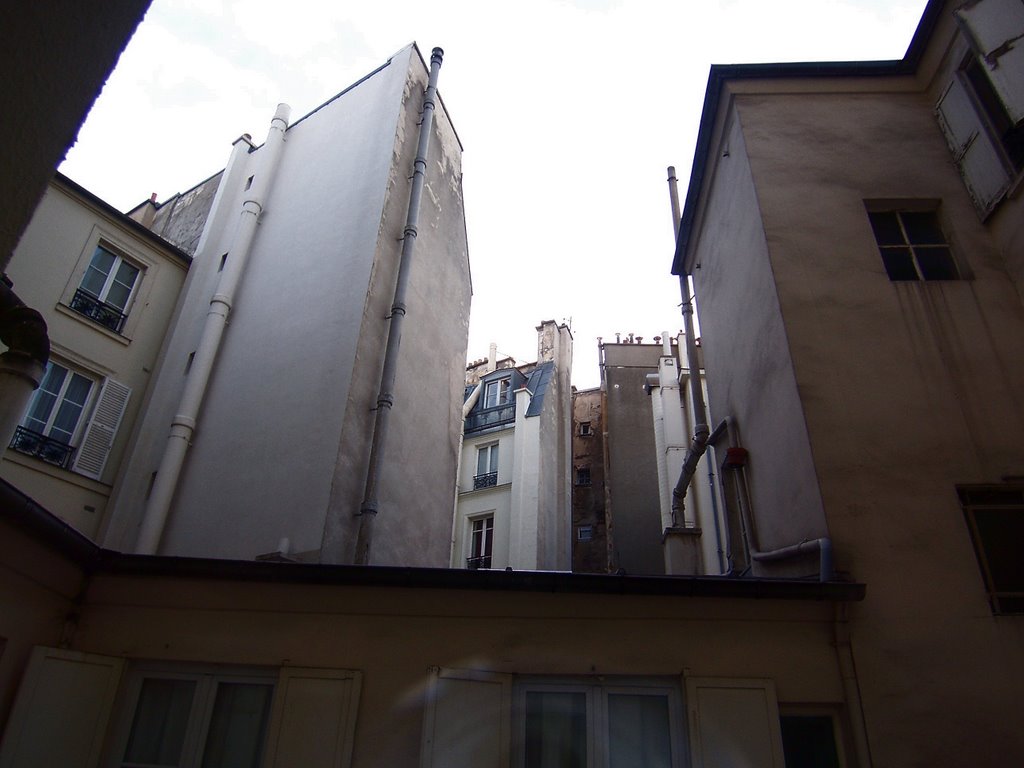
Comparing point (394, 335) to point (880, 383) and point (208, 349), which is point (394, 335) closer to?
point (208, 349)

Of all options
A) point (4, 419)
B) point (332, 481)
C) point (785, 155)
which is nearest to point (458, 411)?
point (332, 481)

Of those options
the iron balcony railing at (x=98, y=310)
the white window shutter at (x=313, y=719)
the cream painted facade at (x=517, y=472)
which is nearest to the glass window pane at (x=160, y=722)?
the white window shutter at (x=313, y=719)

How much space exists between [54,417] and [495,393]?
14329 mm

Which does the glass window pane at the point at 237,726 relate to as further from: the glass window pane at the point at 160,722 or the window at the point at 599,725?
the window at the point at 599,725

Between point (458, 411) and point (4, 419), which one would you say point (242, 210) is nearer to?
point (458, 411)

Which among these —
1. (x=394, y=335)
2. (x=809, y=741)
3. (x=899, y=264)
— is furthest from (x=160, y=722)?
(x=899, y=264)

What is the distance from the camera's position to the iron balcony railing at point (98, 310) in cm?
1202

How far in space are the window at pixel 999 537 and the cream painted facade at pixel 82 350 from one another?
12.0 metres

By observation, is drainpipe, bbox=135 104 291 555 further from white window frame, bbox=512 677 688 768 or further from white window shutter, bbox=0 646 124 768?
white window frame, bbox=512 677 688 768

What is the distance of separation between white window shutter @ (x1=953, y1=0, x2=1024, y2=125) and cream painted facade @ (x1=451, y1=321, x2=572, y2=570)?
15137 millimetres

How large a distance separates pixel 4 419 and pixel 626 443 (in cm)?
2056

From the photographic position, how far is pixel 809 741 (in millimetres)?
5227

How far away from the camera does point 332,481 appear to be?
972cm

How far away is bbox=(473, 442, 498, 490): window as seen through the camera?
21.6 meters
